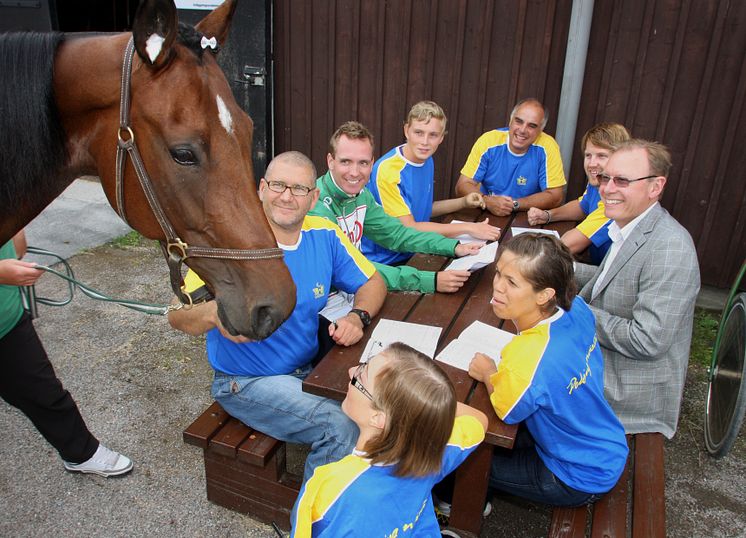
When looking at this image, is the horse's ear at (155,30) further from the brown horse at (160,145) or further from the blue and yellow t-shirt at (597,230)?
the blue and yellow t-shirt at (597,230)

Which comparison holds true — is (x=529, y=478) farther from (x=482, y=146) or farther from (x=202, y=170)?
(x=482, y=146)

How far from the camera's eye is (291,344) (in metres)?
2.47

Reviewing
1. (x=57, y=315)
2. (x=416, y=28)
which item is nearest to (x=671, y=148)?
(x=416, y=28)

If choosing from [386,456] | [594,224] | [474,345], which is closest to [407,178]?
[594,224]

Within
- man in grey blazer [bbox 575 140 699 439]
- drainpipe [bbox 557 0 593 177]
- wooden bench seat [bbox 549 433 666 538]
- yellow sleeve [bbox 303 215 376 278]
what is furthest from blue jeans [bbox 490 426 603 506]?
drainpipe [bbox 557 0 593 177]

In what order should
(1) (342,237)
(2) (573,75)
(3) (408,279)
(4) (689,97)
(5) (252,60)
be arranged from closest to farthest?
(1) (342,237) → (3) (408,279) → (4) (689,97) → (2) (573,75) → (5) (252,60)

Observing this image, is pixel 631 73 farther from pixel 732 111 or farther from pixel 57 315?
pixel 57 315

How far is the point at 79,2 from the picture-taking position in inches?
308

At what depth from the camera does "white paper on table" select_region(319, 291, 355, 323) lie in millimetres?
2824

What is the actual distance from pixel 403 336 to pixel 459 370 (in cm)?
32

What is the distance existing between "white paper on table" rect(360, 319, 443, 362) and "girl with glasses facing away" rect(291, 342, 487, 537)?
0.85 meters

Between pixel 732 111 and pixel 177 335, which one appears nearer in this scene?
pixel 177 335

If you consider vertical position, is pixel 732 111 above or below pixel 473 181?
above

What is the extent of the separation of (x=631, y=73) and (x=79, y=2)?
23.4ft
